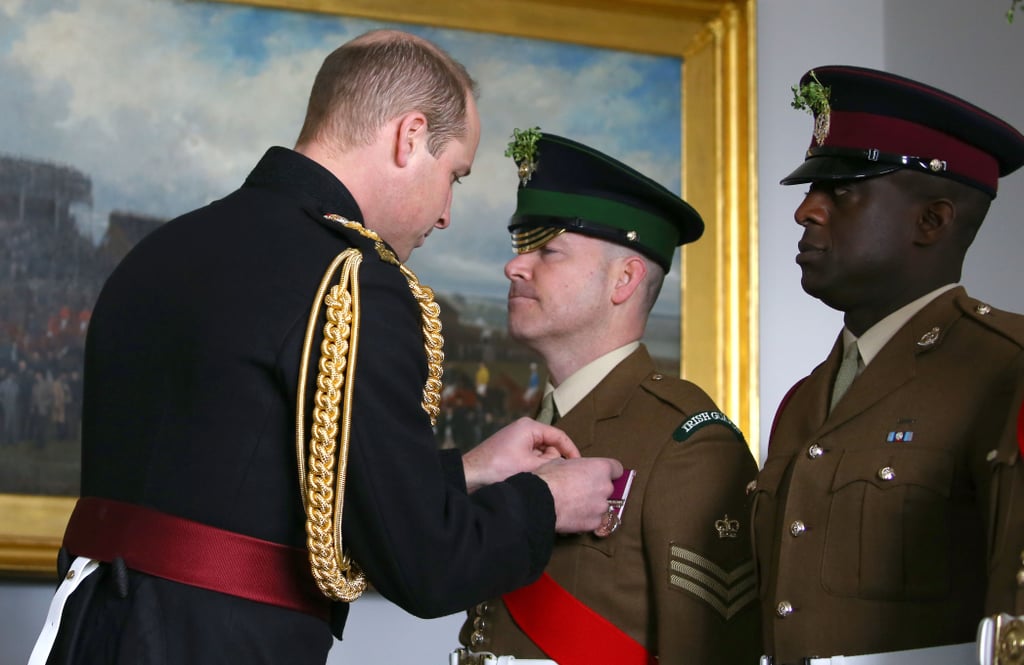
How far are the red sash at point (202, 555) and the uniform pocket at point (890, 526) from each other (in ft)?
2.46

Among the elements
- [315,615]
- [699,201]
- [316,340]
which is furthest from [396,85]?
[699,201]

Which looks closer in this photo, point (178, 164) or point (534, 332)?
point (534, 332)

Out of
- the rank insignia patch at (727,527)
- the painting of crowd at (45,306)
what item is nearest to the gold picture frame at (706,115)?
the painting of crowd at (45,306)

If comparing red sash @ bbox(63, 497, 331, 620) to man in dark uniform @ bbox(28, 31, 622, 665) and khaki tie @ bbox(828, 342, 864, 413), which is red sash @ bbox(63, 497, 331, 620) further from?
khaki tie @ bbox(828, 342, 864, 413)

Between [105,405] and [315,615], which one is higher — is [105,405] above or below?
above

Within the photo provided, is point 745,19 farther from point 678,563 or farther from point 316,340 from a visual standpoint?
point 316,340

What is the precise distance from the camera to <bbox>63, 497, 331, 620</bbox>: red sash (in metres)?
1.57

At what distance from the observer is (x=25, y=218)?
3.16m

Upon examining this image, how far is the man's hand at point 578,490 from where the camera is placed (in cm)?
193

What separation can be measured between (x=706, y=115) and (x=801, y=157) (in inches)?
11.9

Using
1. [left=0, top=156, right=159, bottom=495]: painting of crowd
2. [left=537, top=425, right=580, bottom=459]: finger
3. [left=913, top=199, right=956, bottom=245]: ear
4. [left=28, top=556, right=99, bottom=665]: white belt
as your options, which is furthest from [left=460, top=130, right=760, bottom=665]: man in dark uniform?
[left=0, top=156, right=159, bottom=495]: painting of crowd

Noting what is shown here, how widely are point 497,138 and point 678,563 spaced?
168 cm

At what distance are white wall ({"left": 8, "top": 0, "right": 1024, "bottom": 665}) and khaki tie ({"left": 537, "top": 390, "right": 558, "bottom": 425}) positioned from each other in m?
1.04

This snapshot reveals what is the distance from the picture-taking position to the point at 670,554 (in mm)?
2145
